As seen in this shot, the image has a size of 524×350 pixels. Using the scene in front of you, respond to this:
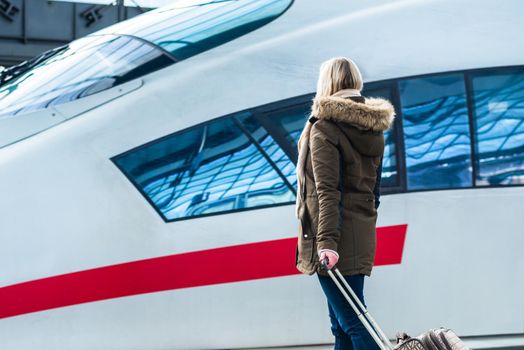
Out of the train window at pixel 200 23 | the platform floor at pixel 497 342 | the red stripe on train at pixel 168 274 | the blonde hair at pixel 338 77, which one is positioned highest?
the train window at pixel 200 23

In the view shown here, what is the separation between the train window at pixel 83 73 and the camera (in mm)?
4855

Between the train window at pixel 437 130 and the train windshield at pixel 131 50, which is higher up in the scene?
the train windshield at pixel 131 50

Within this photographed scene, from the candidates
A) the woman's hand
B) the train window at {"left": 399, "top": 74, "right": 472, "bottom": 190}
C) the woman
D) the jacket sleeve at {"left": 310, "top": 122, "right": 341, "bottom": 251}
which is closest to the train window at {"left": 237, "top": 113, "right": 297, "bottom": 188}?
the train window at {"left": 399, "top": 74, "right": 472, "bottom": 190}

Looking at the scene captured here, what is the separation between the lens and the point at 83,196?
4.59 metres

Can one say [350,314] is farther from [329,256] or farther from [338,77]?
[338,77]

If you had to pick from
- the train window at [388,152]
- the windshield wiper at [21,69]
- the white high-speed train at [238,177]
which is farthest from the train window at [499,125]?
the windshield wiper at [21,69]

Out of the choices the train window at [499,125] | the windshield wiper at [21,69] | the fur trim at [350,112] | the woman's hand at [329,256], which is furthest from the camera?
the windshield wiper at [21,69]

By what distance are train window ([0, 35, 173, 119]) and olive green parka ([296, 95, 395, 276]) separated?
126 centimetres

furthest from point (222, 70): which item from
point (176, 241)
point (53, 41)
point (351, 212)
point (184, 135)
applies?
point (53, 41)

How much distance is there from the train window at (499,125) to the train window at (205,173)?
3.77 ft

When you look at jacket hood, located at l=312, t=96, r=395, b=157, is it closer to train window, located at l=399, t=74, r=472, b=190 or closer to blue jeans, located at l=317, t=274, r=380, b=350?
blue jeans, located at l=317, t=274, r=380, b=350

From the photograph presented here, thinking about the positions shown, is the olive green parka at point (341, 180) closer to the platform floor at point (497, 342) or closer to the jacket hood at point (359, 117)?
the jacket hood at point (359, 117)

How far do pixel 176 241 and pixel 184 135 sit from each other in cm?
54

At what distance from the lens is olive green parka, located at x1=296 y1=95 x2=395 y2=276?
388 cm
